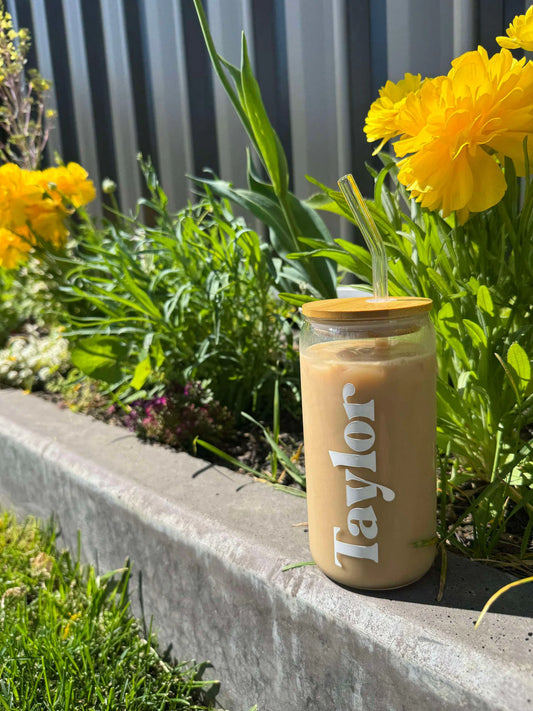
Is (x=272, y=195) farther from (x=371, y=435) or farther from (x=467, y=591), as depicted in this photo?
(x=467, y=591)

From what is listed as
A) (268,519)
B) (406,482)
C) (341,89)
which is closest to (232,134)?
(341,89)

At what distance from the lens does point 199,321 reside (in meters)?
1.92

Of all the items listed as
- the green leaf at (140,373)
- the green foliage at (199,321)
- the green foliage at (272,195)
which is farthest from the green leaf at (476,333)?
the green leaf at (140,373)

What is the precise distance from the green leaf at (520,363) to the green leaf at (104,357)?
130 cm

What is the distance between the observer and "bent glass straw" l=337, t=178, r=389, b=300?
0.95 m

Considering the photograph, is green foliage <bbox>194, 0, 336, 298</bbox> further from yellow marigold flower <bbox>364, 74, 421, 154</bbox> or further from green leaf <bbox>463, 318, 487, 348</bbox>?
green leaf <bbox>463, 318, 487, 348</bbox>

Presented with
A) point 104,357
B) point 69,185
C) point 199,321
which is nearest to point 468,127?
point 199,321

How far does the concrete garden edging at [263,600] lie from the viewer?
0.89 m

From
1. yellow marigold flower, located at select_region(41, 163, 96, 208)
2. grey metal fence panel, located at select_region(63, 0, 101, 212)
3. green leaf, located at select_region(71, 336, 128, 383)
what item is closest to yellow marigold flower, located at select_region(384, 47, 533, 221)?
green leaf, located at select_region(71, 336, 128, 383)

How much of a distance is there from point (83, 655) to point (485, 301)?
1.08 m

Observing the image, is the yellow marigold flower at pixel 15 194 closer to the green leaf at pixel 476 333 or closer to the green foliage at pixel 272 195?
the green foliage at pixel 272 195

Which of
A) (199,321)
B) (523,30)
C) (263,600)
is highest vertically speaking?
(523,30)

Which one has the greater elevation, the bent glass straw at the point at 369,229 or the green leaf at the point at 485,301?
the bent glass straw at the point at 369,229

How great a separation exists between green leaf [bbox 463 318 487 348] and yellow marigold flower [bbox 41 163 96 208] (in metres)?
1.77
